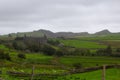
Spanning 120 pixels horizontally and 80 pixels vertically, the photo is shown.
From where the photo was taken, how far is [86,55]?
4963 inches

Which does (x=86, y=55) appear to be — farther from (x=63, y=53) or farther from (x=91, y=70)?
(x=91, y=70)

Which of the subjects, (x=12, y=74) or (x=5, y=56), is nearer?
(x=12, y=74)

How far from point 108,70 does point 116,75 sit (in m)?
2.45

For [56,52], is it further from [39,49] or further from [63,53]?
[39,49]

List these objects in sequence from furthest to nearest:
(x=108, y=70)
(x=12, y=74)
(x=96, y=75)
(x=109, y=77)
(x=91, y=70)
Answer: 1. (x=12, y=74)
2. (x=91, y=70)
3. (x=108, y=70)
4. (x=96, y=75)
5. (x=109, y=77)

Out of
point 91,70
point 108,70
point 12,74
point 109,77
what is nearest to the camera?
point 109,77

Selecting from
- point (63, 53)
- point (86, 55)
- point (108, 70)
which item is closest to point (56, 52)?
point (63, 53)

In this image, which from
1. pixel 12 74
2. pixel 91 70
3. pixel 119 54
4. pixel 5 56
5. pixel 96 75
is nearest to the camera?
pixel 96 75

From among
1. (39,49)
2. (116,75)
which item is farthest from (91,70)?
(39,49)

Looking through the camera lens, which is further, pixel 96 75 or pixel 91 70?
pixel 91 70

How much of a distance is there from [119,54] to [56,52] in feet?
85.3

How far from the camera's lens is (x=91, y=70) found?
34188mm

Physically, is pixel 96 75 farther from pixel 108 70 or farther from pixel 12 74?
pixel 12 74

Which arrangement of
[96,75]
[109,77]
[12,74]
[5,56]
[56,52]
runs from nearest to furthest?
[109,77]
[96,75]
[12,74]
[5,56]
[56,52]
